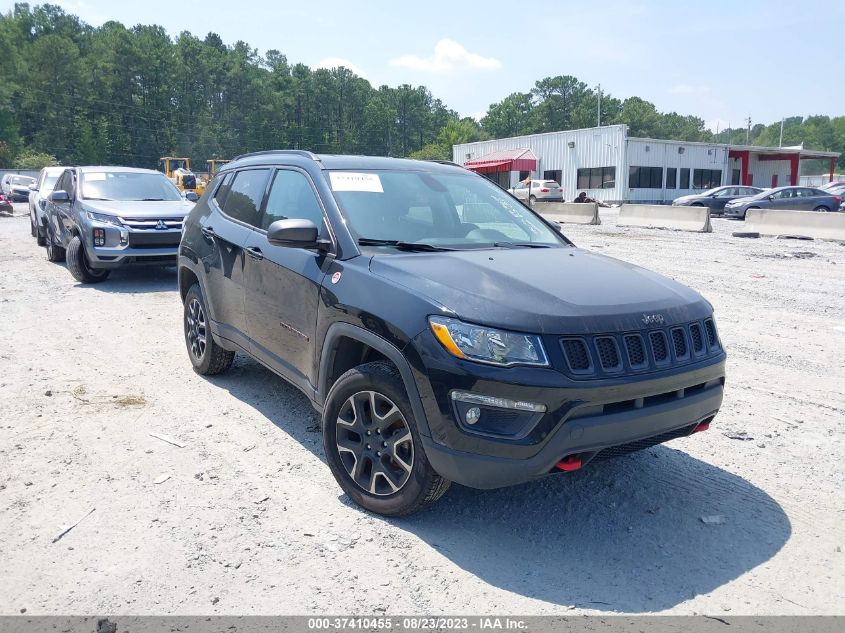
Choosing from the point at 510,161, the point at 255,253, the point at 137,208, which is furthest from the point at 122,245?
the point at 510,161

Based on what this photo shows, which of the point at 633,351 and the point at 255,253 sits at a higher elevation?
the point at 255,253

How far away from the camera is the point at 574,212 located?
2480 centimetres

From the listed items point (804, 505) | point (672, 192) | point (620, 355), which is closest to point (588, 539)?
point (620, 355)

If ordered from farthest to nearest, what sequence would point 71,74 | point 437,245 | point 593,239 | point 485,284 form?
1. point 71,74
2. point 593,239
3. point 437,245
4. point 485,284

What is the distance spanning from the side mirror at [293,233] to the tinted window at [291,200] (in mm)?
258

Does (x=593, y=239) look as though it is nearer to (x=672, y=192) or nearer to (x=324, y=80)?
(x=672, y=192)

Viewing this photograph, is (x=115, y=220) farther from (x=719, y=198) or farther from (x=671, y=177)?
(x=671, y=177)

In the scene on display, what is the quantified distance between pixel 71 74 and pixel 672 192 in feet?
233

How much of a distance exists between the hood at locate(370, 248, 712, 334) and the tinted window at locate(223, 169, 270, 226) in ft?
5.67

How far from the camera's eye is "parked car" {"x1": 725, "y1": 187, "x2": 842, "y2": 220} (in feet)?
88.0

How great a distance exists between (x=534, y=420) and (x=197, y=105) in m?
104

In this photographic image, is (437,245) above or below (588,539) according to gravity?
above

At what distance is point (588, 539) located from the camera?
343 cm

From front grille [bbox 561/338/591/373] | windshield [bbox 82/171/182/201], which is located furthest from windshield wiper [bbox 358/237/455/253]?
windshield [bbox 82/171/182/201]
